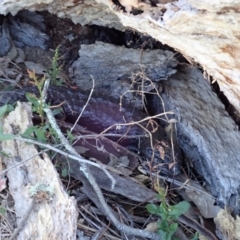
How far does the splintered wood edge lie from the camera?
5.81 feet

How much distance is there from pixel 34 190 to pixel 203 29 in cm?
79

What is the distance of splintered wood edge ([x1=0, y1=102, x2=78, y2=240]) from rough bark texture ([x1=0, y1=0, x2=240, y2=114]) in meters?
0.58

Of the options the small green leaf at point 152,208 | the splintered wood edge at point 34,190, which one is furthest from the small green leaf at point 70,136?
the small green leaf at point 152,208

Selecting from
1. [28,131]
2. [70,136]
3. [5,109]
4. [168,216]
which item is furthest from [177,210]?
[5,109]

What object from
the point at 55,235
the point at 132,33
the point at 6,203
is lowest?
the point at 6,203

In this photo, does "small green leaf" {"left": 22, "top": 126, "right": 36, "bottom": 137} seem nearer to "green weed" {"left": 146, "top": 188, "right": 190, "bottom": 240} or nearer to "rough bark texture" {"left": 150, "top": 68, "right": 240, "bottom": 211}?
"green weed" {"left": 146, "top": 188, "right": 190, "bottom": 240}

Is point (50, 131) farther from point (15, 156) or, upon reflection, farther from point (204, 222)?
point (204, 222)

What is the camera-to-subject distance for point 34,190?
1.90 m

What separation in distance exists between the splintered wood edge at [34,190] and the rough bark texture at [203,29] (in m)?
0.58

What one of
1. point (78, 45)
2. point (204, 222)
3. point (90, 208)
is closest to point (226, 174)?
point (204, 222)

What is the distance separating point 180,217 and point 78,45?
3.81 ft

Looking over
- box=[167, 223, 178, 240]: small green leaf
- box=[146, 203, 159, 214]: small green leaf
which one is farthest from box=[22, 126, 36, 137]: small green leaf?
box=[167, 223, 178, 240]: small green leaf

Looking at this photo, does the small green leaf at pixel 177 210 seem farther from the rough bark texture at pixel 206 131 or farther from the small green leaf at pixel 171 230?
the rough bark texture at pixel 206 131

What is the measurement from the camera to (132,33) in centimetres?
271
